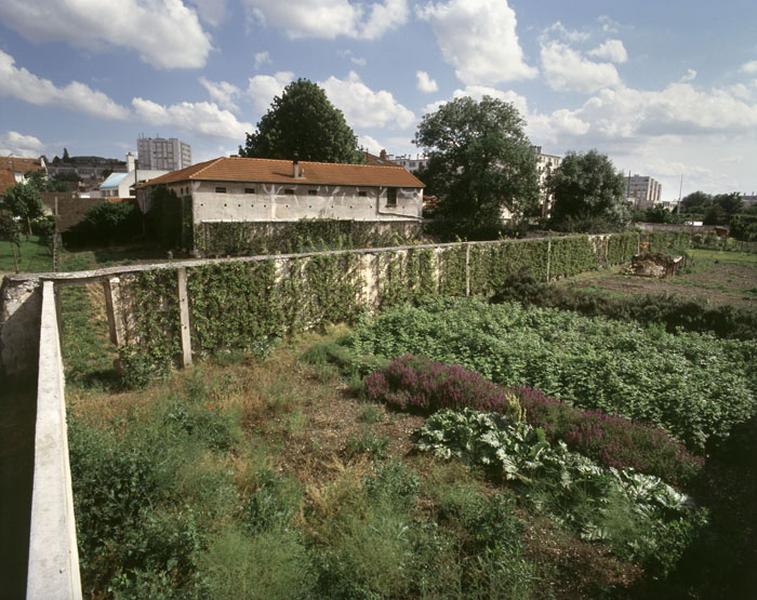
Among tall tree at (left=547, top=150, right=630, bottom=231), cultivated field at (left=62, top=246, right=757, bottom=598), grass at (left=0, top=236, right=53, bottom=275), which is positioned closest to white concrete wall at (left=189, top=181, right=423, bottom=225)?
grass at (left=0, top=236, right=53, bottom=275)

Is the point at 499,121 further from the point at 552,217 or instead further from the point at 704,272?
the point at 704,272

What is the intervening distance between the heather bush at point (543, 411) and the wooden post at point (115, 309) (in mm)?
4784

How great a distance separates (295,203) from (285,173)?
208 centimetres

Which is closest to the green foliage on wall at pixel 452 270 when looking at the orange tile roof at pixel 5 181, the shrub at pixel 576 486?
the shrub at pixel 576 486

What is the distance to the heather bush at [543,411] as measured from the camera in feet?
19.5

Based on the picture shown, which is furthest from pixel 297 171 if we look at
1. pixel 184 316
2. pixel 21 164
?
pixel 21 164

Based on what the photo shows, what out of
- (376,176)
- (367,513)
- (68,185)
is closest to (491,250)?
(367,513)

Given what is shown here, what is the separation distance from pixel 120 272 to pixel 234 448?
15.4 ft

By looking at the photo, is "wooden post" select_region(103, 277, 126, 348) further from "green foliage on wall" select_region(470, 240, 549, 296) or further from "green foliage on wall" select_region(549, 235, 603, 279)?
"green foliage on wall" select_region(549, 235, 603, 279)

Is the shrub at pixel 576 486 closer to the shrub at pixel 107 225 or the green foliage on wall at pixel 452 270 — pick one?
the green foliage on wall at pixel 452 270

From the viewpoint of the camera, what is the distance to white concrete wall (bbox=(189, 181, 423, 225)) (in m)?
27.7

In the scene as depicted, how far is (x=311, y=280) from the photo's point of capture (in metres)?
12.1

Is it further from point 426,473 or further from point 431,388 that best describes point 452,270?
point 426,473

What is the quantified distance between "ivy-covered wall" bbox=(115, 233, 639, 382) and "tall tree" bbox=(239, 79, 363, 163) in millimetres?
26267
